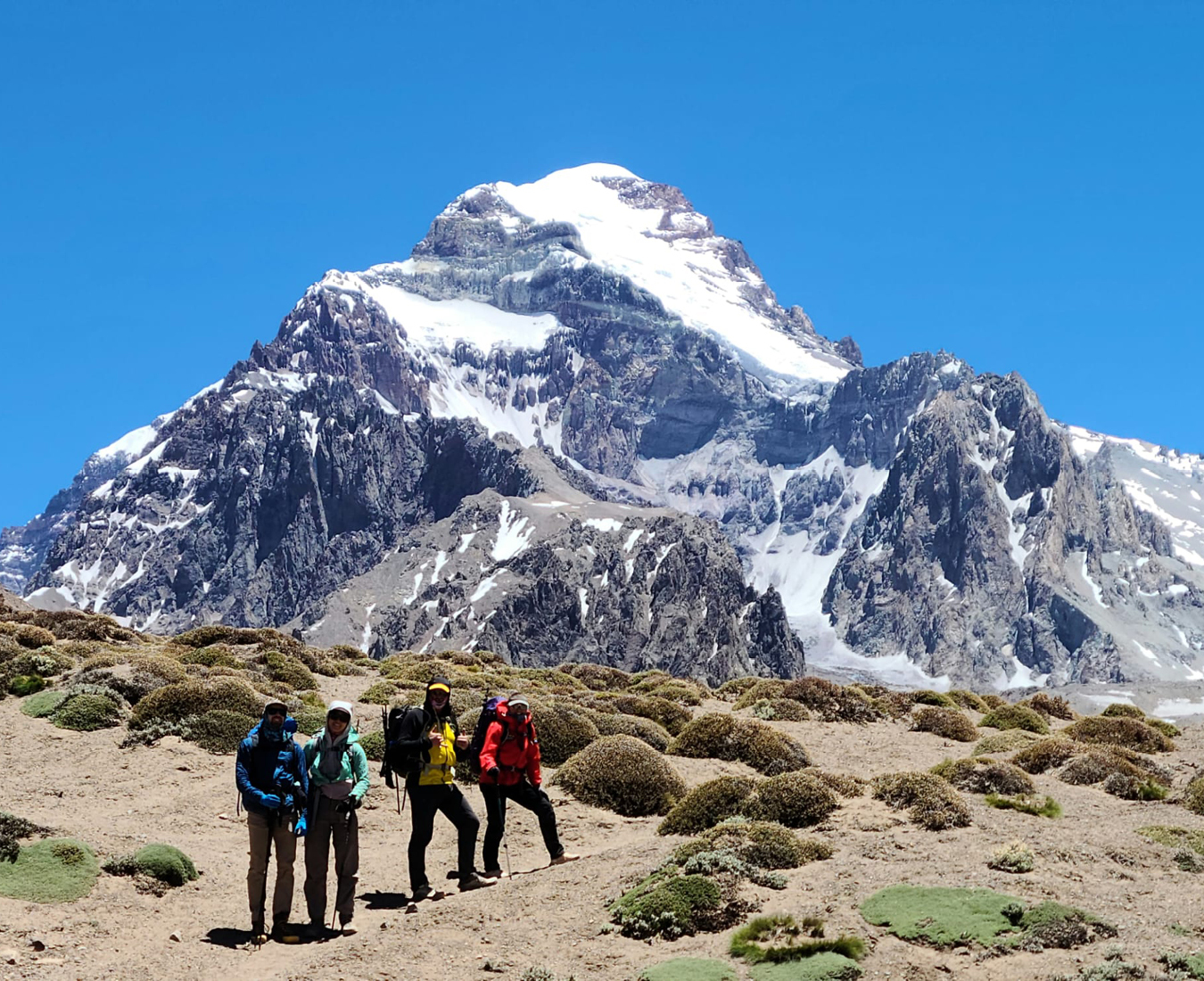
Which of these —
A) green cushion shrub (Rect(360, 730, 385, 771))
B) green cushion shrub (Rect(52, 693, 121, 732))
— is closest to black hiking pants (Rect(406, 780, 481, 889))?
green cushion shrub (Rect(360, 730, 385, 771))

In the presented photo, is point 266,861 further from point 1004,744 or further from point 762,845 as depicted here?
point 1004,744

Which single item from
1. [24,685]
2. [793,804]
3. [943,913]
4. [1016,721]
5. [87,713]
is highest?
[24,685]

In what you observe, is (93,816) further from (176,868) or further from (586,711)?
(586,711)

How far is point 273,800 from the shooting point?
17.5 meters

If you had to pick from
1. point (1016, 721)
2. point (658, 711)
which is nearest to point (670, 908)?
point (658, 711)

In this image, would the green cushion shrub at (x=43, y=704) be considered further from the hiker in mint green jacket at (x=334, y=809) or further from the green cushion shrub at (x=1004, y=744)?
the green cushion shrub at (x=1004, y=744)

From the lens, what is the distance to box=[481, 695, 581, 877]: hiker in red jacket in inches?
774

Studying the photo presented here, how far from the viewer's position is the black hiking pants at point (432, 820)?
19.0 m

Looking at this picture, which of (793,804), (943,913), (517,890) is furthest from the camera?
(793,804)

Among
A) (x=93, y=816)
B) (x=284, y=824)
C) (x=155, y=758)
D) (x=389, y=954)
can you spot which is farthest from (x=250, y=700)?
(x=389, y=954)

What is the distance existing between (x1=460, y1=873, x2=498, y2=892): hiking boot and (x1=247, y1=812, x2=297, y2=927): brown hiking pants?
8.50ft

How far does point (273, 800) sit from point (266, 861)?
1.08 metres

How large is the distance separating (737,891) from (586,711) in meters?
13.5

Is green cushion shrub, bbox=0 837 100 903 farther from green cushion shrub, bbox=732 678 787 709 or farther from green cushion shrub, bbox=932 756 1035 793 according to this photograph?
green cushion shrub, bbox=732 678 787 709
